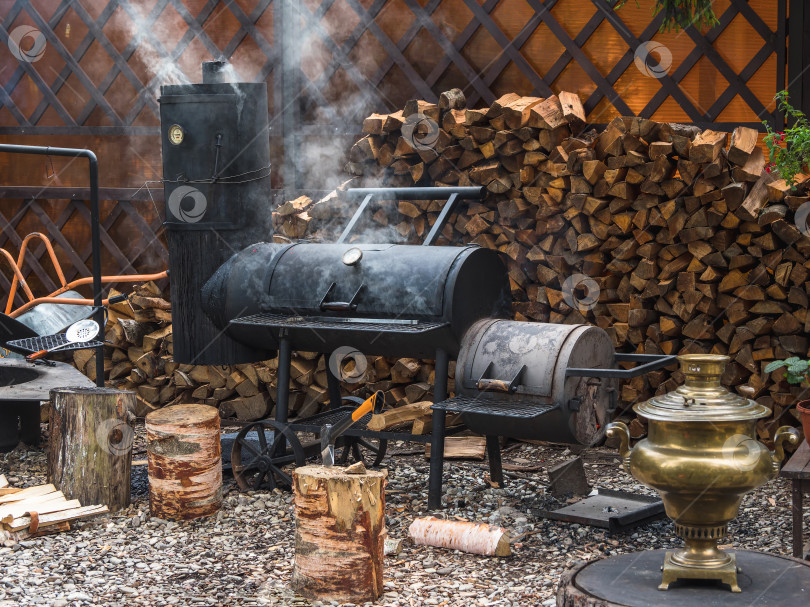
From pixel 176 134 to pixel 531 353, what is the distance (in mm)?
2133

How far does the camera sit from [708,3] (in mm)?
5227

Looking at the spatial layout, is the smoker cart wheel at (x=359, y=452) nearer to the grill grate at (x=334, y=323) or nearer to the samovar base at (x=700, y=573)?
the grill grate at (x=334, y=323)

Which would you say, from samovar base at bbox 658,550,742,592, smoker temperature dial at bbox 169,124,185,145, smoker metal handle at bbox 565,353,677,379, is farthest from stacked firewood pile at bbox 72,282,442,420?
samovar base at bbox 658,550,742,592

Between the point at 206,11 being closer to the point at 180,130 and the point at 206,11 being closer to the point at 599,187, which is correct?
the point at 180,130

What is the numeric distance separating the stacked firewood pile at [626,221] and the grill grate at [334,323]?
1217 mm

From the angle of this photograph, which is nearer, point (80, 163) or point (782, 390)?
point (782, 390)

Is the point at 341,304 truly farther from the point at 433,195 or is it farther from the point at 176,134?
the point at 176,134

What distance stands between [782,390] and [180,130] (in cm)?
323

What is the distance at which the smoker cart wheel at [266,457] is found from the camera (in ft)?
15.5

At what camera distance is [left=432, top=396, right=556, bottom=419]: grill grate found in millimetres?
4070

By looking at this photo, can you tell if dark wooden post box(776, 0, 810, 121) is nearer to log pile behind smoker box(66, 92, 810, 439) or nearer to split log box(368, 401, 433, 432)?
log pile behind smoker box(66, 92, 810, 439)

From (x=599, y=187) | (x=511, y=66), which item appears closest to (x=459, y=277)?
(x=599, y=187)

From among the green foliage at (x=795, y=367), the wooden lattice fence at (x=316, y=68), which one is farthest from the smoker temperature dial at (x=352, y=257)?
the green foliage at (x=795, y=367)

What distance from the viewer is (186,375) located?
634cm
